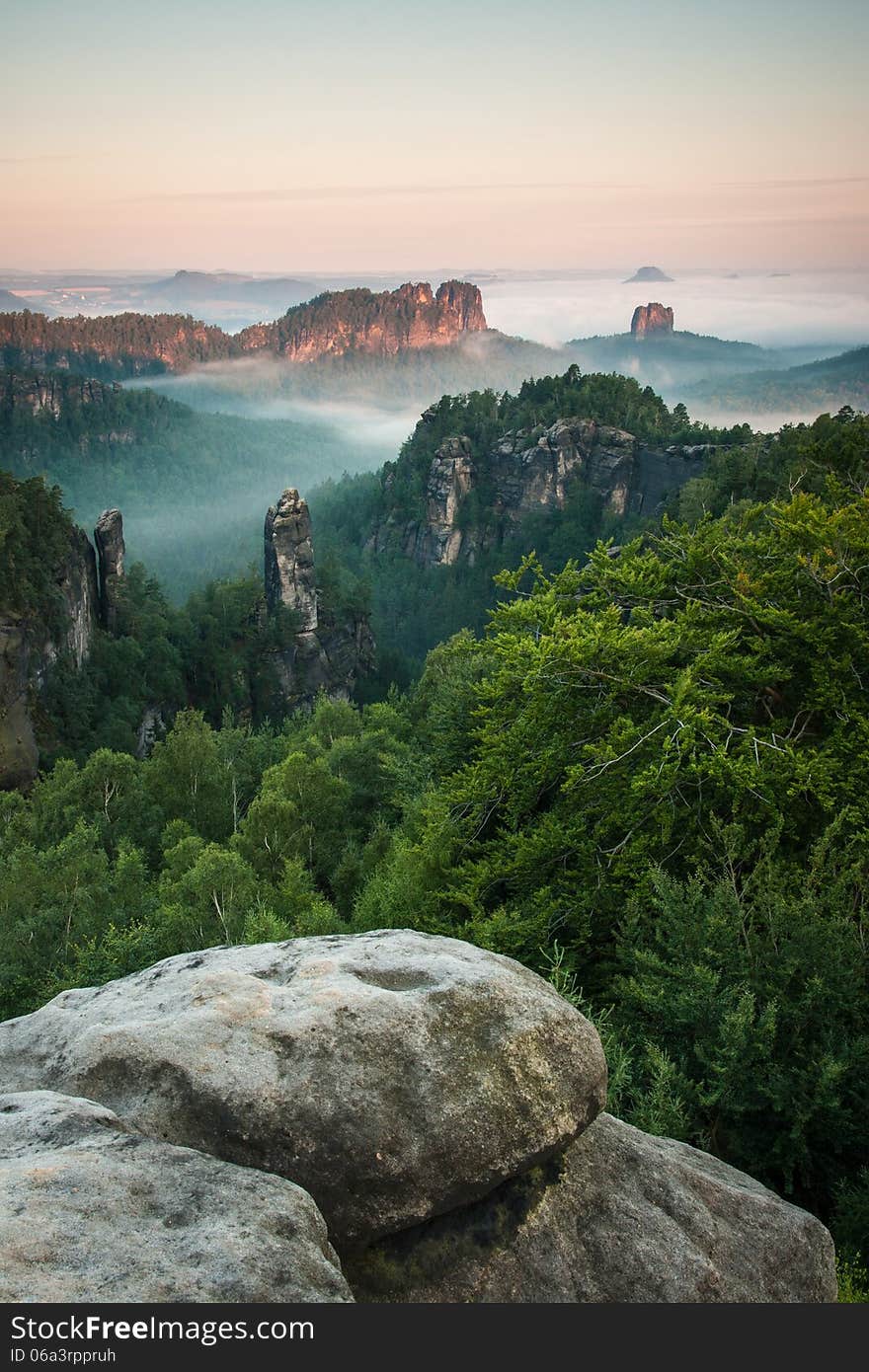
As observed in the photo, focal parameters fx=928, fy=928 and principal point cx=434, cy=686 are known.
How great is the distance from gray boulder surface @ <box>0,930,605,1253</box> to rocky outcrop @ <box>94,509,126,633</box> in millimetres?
96738

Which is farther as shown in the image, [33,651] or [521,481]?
[521,481]

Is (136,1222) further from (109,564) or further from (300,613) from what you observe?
(300,613)

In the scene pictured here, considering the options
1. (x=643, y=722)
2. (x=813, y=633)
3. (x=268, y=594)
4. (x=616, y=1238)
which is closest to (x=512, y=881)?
(x=643, y=722)

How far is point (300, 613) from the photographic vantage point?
362 feet

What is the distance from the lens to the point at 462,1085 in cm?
681

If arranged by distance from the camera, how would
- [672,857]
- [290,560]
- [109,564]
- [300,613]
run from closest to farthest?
[672,857], [109,564], [290,560], [300,613]

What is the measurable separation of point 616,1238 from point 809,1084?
15.6 feet

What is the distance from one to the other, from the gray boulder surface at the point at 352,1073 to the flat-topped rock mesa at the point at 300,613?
98.8 meters

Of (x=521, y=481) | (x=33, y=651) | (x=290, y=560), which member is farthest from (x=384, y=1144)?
(x=521, y=481)

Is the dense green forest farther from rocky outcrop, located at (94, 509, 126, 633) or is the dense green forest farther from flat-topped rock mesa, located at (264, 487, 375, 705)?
flat-topped rock mesa, located at (264, 487, 375, 705)

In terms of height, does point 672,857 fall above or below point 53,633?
above

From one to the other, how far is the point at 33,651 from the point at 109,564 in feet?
76.2

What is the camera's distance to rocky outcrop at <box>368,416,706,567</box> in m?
126
